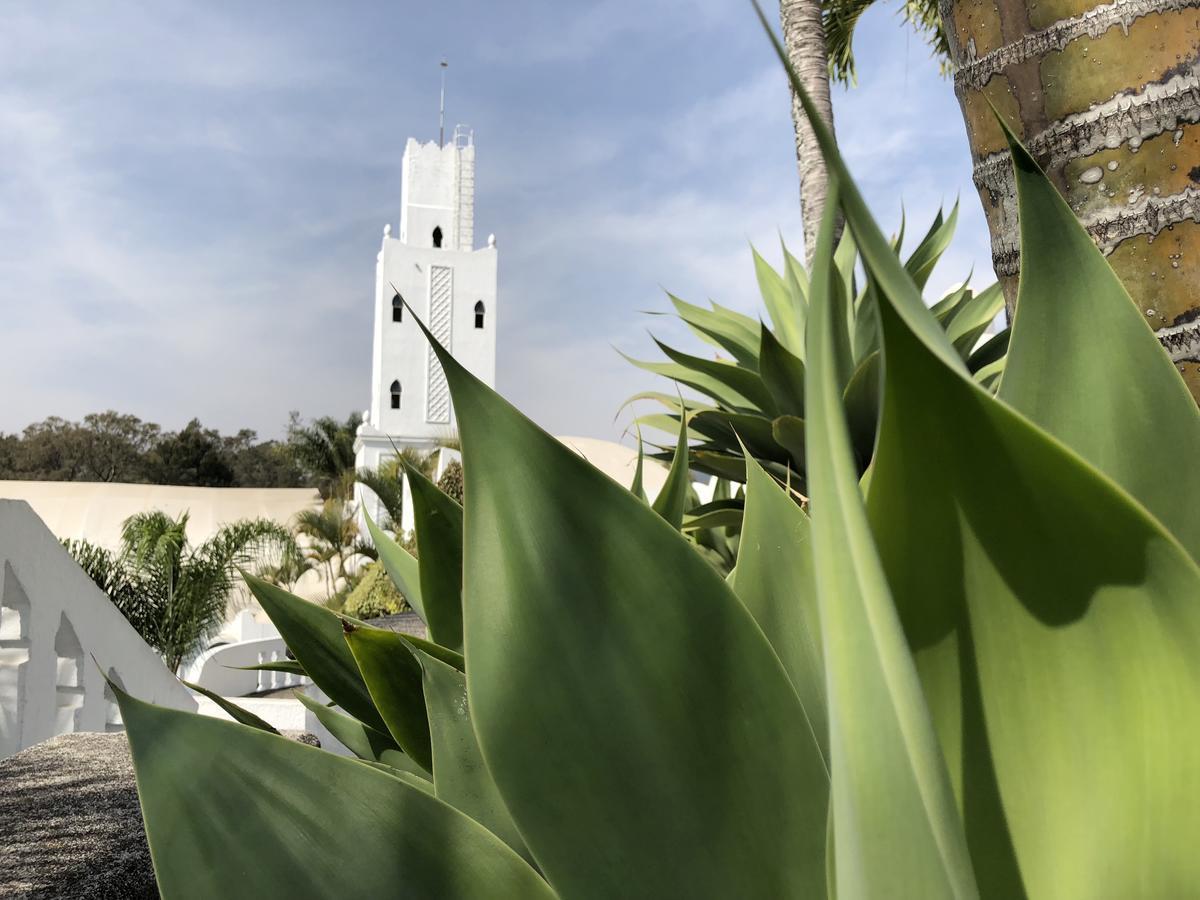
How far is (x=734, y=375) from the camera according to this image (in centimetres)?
225

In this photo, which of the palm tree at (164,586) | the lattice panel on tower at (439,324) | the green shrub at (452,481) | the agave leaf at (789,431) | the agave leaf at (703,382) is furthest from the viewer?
the lattice panel on tower at (439,324)

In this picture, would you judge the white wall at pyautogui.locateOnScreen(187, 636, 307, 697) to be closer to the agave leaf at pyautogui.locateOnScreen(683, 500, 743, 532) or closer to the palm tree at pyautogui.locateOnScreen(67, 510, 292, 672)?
the palm tree at pyautogui.locateOnScreen(67, 510, 292, 672)

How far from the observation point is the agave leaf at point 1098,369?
17.0 inches

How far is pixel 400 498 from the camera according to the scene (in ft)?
65.1

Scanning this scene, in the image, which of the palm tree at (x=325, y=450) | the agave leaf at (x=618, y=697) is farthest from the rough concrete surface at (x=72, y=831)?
the palm tree at (x=325, y=450)

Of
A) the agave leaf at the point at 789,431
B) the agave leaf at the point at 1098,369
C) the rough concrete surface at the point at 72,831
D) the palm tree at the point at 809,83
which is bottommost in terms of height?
the rough concrete surface at the point at 72,831

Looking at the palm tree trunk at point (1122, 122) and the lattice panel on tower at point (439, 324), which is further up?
the lattice panel on tower at point (439, 324)

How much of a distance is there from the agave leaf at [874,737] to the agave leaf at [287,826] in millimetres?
207

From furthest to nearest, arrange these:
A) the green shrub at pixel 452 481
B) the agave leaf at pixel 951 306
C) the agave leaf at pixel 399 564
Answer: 1. the green shrub at pixel 452 481
2. the agave leaf at pixel 951 306
3. the agave leaf at pixel 399 564

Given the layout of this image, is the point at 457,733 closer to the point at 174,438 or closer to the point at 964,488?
the point at 964,488

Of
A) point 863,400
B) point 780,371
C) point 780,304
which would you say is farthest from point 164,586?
point 863,400

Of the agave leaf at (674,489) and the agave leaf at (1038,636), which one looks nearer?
the agave leaf at (1038,636)

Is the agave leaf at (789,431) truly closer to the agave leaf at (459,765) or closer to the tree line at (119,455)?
the agave leaf at (459,765)

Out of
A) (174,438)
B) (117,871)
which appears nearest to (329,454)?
(174,438)
